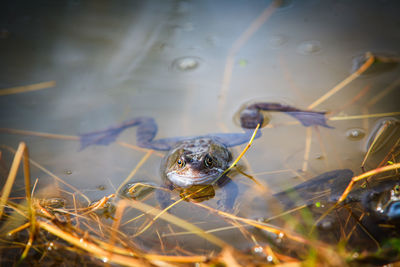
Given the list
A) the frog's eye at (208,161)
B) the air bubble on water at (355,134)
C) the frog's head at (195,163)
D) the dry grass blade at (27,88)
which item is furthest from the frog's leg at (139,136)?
the air bubble on water at (355,134)

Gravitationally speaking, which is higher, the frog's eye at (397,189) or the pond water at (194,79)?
the pond water at (194,79)

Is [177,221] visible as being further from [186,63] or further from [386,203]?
[186,63]

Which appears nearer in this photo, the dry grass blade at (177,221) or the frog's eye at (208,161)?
the dry grass blade at (177,221)

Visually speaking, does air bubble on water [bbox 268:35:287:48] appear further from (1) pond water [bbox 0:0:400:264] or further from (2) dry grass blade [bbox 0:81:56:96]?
(2) dry grass blade [bbox 0:81:56:96]

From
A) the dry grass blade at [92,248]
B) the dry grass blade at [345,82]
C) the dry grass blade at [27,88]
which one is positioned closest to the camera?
the dry grass blade at [92,248]

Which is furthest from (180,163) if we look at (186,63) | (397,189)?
(186,63)

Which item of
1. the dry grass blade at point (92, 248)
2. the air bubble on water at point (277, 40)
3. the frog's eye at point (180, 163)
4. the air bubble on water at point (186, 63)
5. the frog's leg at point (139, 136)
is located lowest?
the dry grass blade at point (92, 248)

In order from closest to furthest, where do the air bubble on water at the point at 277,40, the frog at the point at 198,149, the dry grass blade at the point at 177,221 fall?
the dry grass blade at the point at 177,221 < the frog at the point at 198,149 < the air bubble on water at the point at 277,40

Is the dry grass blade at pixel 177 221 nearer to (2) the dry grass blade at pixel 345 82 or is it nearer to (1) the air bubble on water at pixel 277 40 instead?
(2) the dry grass blade at pixel 345 82
